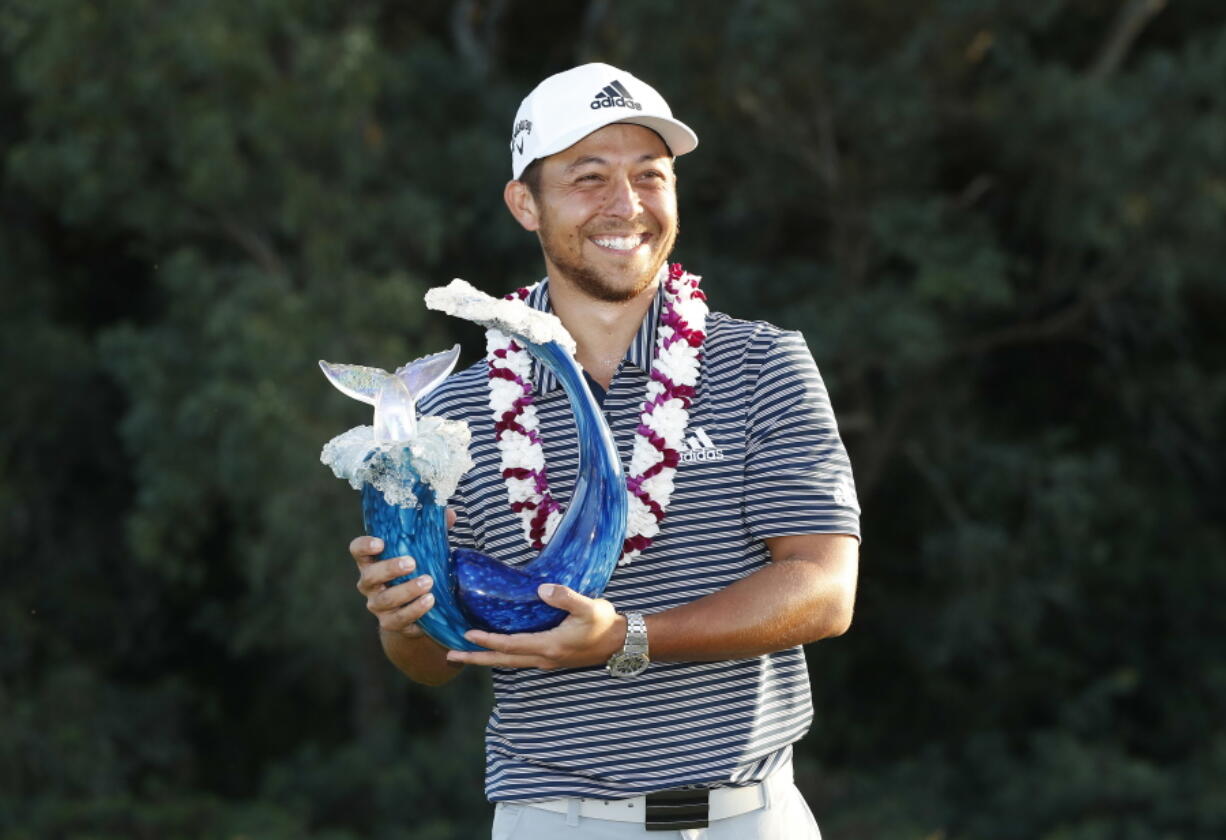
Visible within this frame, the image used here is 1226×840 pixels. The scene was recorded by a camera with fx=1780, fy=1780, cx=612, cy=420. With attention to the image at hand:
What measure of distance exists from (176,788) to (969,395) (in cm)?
568

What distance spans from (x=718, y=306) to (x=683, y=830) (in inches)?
319

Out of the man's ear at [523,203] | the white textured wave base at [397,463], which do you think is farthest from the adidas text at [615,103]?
the white textured wave base at [397,463]

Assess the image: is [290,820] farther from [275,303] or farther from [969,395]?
[969,395]

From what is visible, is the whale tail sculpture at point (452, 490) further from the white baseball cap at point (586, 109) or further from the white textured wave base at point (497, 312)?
the white baseball cap at point (586, 109)

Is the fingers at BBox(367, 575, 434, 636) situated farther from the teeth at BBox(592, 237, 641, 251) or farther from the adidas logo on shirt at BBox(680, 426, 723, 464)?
the teeth at BBox(592, 237, 641, 251)

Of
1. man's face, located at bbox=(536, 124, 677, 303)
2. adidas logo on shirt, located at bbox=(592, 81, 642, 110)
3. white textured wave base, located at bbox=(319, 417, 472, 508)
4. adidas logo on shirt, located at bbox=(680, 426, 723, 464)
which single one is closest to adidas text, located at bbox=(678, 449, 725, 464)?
adidas logo on shirt, located at bbox=(680, 426, 723, 464)

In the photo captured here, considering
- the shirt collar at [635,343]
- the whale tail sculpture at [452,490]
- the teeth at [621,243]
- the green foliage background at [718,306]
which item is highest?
the green foliage background at [718,306]

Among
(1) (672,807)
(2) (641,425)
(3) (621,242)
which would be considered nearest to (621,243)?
(3) (621,242)

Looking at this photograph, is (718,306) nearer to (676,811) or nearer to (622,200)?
(622,200)

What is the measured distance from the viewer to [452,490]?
254 centimetres

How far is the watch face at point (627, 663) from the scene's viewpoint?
2.51 m

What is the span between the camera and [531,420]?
9.57 ft

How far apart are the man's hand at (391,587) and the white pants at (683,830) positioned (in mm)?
426

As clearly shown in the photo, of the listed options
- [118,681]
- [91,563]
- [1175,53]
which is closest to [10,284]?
[91,563]
